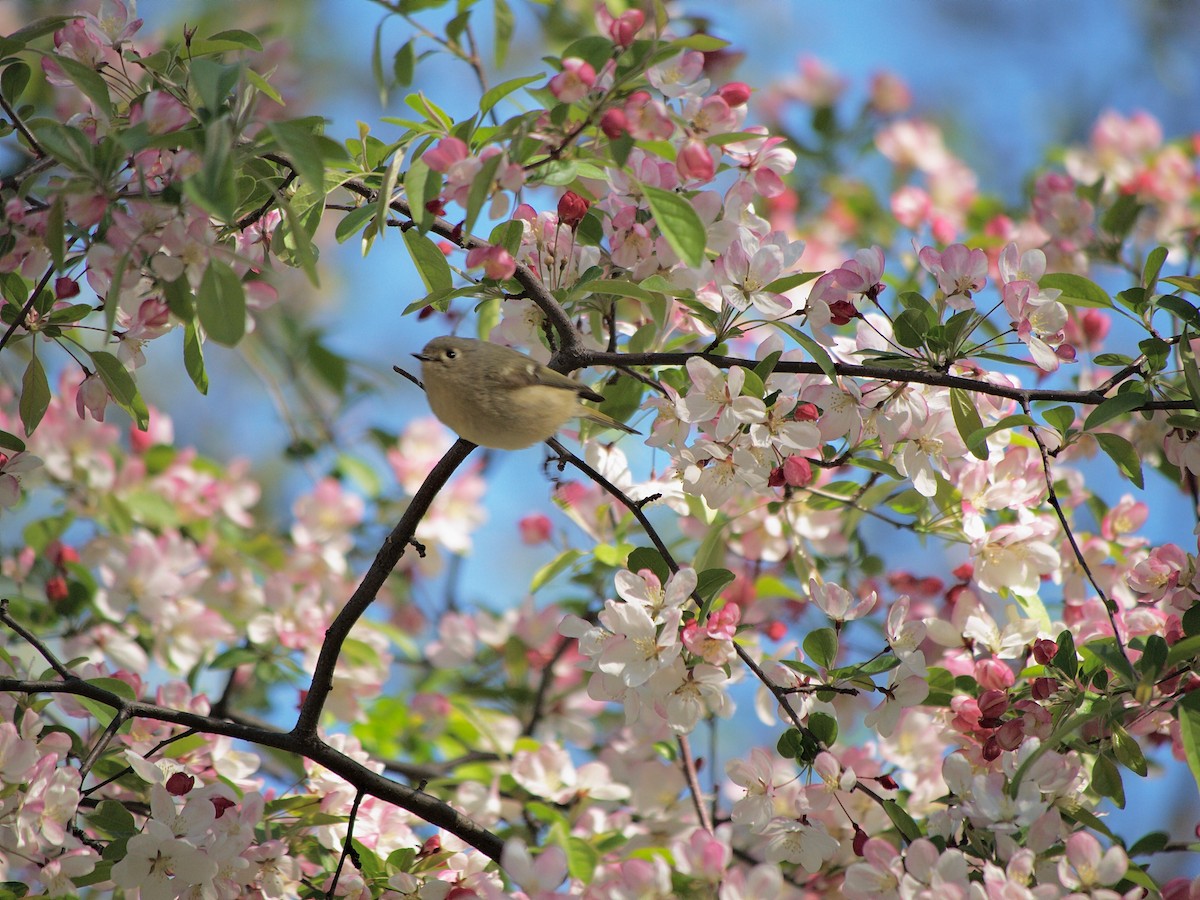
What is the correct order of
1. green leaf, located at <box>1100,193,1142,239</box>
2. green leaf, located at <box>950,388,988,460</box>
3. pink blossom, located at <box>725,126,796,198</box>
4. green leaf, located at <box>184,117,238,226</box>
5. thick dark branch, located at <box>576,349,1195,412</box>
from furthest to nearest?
green leaf, located at <box>1100,193,1142,239</box> < pink blossom, located at <box>725,126,796,198</box> < green leaf, located at <box>950,388,988,460</box> < thick dark branch, located at <box>576,349,1195,412</box> < green leaf, located at <box>184,117,238,226</box>

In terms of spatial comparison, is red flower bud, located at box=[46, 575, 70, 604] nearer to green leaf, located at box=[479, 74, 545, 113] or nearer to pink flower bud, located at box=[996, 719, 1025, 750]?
green leaf, located at box=[479, 74, 545, 113]

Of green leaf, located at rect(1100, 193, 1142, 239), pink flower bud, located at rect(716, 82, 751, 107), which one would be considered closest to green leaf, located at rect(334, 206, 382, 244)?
pink flower bud, located at rect(716, 82, 751, 107)

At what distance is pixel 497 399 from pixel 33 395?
2.33 ft

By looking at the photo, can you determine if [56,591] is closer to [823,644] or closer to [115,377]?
[115,377]

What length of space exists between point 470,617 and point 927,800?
133 centimetres

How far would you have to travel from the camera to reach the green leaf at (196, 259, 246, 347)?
4.12 ft

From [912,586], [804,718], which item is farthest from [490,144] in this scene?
[912,586]

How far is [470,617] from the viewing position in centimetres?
292

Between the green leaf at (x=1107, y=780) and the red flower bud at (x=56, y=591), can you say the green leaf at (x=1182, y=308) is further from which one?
the red flower bud at (x=56, y=591)

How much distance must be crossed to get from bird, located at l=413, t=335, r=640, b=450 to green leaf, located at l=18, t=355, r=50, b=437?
606mm

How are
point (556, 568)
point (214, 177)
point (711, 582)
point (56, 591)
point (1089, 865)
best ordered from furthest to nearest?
point (56, 591) < point (556, 568) < point (711, 582) < point (1089, 865) < point (214, 177)

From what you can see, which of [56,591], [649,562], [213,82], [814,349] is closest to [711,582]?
[649,562]

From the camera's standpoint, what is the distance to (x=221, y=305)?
126 cm

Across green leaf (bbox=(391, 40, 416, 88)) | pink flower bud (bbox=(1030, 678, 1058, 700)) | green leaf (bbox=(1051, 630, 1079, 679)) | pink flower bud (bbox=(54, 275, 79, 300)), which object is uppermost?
green leaf (bbox=(391, 40, 416, 88))
